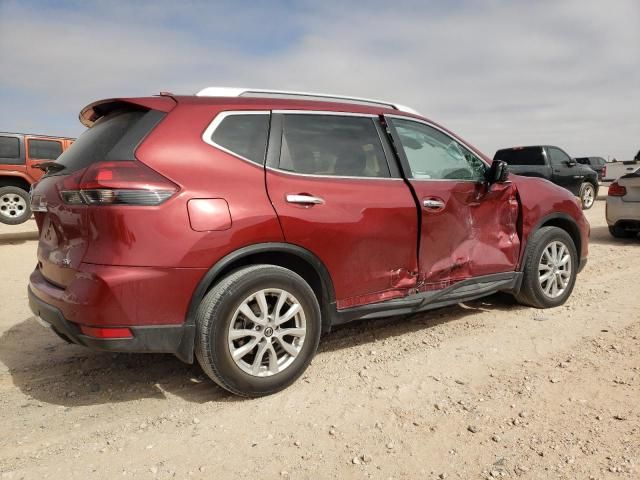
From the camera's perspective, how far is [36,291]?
2.98 metres

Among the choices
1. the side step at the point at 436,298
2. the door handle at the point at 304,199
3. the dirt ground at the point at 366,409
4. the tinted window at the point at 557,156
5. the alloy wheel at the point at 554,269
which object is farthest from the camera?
the tinted window at the point at 557,156

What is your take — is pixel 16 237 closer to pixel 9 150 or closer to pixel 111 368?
pixel 9 150

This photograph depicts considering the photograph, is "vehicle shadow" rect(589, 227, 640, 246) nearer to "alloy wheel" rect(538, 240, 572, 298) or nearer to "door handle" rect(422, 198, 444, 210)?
"alloy wheel" rect(538, 240, 572, 298)

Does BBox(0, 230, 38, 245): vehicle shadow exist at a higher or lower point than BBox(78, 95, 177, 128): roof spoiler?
lower

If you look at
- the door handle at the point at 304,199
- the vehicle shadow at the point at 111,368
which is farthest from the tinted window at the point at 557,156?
the door handle at the point at 304,199

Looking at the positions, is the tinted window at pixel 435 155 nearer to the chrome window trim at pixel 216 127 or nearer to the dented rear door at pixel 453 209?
the dented rear door at pixel 453 209

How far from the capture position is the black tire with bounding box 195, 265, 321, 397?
2699mm

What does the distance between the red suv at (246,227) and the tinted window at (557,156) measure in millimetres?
10498

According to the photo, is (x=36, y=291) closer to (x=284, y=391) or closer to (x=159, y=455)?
(x=159, y=455)

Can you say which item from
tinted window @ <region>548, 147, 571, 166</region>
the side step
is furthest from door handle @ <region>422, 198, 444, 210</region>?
tinted window @ <region>548, 147, 571, 166</region>

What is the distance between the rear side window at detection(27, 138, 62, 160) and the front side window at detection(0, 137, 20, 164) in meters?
0.25

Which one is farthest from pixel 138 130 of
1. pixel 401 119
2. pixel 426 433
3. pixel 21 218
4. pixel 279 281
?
pixel 21 218

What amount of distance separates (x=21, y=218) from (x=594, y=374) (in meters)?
11.4

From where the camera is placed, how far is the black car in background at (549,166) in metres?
12.9
